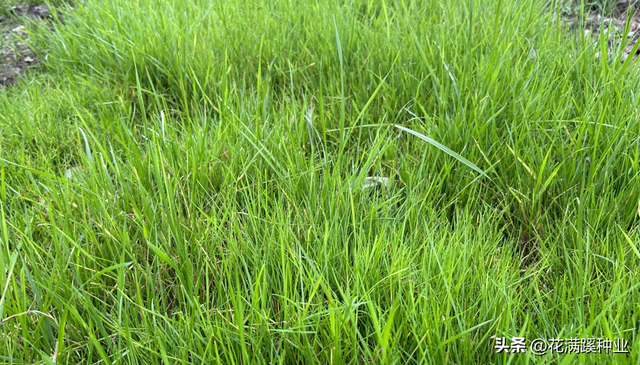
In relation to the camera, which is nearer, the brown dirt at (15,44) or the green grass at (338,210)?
the green grass at (338,210)

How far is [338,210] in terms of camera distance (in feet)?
5.09

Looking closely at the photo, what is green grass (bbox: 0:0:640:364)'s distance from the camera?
1.19 metres

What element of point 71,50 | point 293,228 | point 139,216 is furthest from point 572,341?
point 71,50

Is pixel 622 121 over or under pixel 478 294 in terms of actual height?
over

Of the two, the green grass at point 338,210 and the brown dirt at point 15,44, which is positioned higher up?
the brown dirt at point 15,44

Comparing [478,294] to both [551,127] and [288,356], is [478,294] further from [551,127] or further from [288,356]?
[551,127]

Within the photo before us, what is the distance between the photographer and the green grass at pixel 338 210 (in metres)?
1.19

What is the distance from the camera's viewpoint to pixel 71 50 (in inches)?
114

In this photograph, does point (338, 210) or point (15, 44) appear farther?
point (15, 44)

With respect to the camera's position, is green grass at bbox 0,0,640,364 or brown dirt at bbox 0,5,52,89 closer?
green grass at bbox 0,0,640,364

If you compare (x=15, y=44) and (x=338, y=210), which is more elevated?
(x=15, y=44)

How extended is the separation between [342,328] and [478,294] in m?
0.38

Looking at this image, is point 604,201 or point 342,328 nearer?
point 342,328

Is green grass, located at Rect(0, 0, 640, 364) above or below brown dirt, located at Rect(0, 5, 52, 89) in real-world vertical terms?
below
